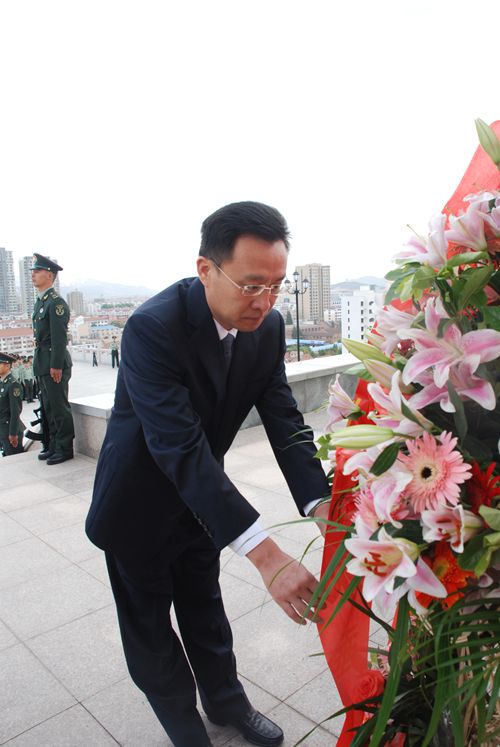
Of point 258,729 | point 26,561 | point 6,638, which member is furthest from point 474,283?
point 26,561

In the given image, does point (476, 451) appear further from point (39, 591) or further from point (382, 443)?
point (39, 591)

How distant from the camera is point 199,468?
1416 millimetres

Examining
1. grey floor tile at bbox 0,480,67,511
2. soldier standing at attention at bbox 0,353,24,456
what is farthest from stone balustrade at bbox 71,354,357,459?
soldier standing at attention at bbox 0,353,24,456

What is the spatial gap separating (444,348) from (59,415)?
5.54m

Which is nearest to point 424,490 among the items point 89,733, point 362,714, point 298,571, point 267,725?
point 298,571

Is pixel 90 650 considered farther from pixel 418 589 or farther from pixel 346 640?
pixel 418 589

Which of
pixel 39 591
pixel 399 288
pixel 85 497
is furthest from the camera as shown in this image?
pixel 85 497

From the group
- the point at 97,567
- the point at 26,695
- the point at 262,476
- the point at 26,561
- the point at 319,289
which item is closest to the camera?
the point at 26,695

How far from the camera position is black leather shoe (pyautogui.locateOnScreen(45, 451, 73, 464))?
5.81 m

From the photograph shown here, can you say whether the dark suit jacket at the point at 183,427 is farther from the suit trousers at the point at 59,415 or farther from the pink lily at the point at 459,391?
the suit trousers at the point at 59,415

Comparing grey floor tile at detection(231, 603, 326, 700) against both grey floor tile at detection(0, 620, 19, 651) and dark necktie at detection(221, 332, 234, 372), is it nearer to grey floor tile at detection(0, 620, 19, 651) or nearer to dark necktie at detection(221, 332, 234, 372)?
grey floor tile at detection(0, 620, 19, 651)

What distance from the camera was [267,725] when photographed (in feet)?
7.14

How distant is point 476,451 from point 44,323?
5757mm

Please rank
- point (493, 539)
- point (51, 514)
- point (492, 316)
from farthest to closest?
point (51, 514), point (492, 316), point (493, 539)
